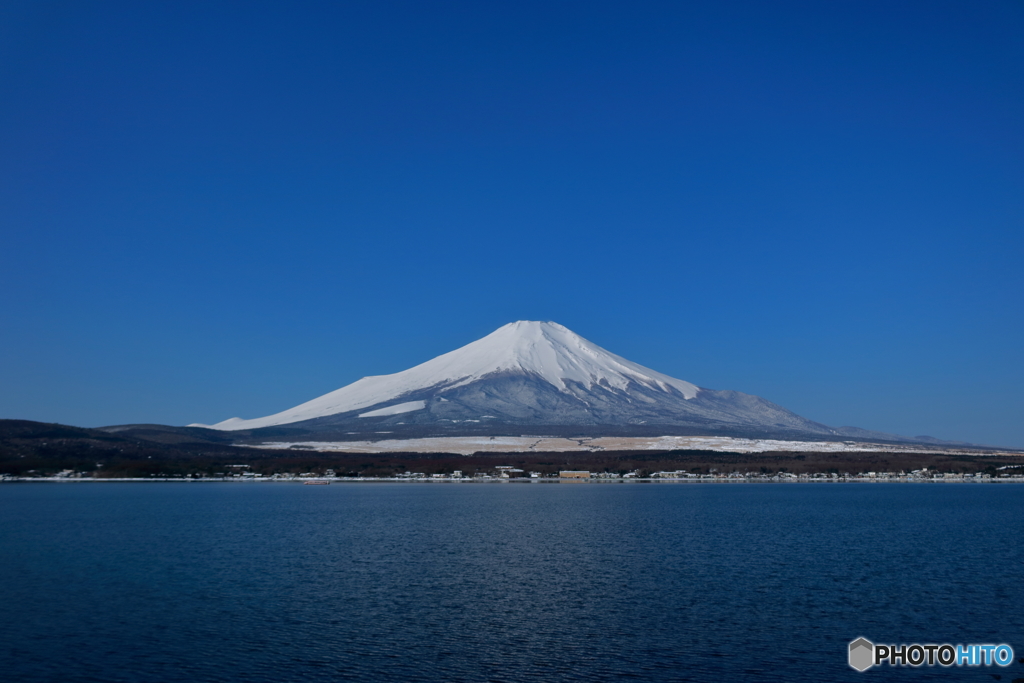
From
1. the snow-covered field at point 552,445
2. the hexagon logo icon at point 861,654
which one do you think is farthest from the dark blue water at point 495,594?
the snow-covered field at point 552,445

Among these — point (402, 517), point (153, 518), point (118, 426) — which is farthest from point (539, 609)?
point (118, 426)

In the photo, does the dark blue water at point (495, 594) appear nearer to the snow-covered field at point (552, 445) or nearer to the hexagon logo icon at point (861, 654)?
the hexagon logo icon at point (861, 654)

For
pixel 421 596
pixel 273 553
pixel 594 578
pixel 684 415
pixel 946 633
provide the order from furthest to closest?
pixel 684 415 → pixel 273 553 → pixel 594 578 → pixel 421 596 → pixel 946 633

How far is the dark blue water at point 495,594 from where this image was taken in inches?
630

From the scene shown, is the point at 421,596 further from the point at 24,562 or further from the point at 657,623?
the point at 24,562

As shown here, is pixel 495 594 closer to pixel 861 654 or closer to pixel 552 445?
pixel 861 654

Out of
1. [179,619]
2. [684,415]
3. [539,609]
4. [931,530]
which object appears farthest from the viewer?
[684,415]

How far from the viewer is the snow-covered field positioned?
122m

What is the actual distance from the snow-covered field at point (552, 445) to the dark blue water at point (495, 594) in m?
77.8

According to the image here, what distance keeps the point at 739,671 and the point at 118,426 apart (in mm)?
152754

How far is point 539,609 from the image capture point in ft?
68.3

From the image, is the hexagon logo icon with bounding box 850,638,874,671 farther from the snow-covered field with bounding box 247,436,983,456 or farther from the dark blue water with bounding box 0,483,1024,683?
the snow-covered field with bounding box 247,436,983,456

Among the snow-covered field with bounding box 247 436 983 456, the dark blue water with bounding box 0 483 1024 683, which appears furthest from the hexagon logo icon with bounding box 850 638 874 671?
the snow-covered field with bounding box 247 436 983 456

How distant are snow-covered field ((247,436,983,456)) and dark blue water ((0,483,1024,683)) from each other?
77.8 meters
